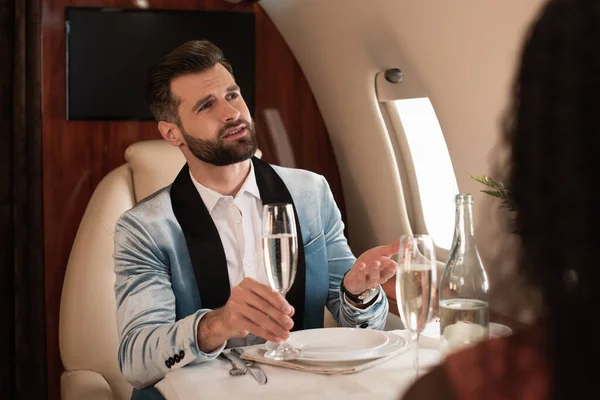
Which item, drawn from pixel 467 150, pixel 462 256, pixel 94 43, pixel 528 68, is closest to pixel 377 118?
pixel 467 150

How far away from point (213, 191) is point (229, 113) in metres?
0.22

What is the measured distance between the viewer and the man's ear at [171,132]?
2.29 m

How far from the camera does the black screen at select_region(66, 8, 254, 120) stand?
122 inches

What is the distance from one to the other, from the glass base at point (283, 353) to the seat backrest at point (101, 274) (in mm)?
969

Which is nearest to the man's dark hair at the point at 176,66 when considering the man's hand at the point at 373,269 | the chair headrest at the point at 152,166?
the chair headrest at the point at 152,166

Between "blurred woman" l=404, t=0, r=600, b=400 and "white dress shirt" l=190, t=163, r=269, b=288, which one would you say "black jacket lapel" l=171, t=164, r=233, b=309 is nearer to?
"white dress shirt" l=190, t=163, r=269, b=288

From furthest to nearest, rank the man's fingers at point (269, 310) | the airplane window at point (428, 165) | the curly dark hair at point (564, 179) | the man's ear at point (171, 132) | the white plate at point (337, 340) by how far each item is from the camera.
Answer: the airplane window at point (428, 165), the man's ear at point (171, 132), the white plate at point (337, 340), the man's fingers at point (269, 310), the curly dark hair at point (564, 179)

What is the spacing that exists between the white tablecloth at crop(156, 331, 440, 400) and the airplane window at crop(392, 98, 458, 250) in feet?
4.96

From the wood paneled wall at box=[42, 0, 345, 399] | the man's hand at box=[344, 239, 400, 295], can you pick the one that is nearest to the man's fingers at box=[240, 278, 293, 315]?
the man's hand at box=[344, 239, 400, 295]

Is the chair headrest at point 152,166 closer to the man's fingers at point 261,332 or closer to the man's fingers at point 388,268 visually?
the man's fingers at point 388,268

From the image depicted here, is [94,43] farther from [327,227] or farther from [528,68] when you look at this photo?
[528,68]

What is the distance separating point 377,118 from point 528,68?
8.08 ft

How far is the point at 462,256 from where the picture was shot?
152cm

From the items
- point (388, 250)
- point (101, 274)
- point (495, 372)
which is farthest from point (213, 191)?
point (495, 372)
